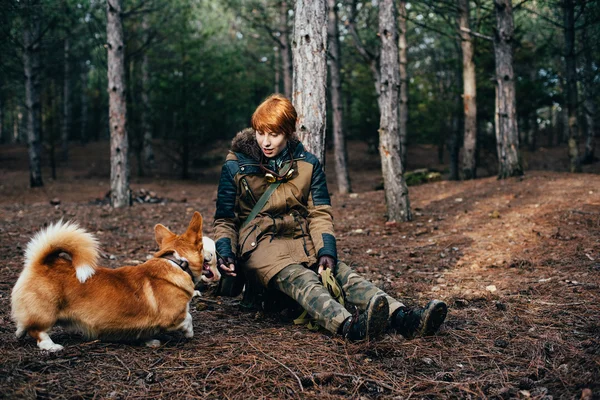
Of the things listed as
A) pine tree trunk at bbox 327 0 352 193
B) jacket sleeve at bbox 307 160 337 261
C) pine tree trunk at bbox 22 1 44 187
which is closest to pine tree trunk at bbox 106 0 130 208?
pine tree trunk at bbox 327 0 352 193

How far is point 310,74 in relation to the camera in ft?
17.3

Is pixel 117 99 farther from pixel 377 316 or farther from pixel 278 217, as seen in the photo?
pixel 377 316

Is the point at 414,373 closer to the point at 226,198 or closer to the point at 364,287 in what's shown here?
the point at 364,287

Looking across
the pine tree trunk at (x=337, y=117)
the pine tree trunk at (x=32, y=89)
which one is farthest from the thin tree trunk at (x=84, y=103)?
the pine tree trunk at (x=337, y=117)

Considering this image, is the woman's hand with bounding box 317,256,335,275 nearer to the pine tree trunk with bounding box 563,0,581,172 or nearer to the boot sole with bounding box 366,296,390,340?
the boot sole with bounding box 366,296,390,340

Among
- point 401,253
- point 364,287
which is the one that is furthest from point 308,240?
point 401,253

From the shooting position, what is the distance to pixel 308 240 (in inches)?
153

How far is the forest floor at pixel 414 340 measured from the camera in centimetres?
260

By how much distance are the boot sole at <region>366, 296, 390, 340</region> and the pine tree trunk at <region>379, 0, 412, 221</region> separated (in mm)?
5484

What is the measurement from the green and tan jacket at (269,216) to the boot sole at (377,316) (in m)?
0.69

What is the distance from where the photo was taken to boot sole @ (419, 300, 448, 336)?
3301mm

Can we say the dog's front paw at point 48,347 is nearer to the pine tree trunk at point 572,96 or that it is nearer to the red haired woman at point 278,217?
the red haired woman at point 278,217

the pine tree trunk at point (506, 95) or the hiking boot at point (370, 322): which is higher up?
the pine tree trunk at point (506, 95)

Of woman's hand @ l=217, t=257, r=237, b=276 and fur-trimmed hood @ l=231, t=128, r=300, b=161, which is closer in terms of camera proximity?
woman's hand @ l=217, t=257, r=237, b=276
